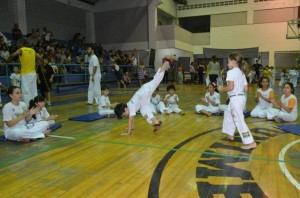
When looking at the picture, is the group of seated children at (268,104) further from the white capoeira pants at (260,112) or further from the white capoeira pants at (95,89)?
the white capoeira pants at (95,89)

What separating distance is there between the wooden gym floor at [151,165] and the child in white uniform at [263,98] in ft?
3.13

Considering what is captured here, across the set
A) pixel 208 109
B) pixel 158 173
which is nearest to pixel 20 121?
pixel 158 173

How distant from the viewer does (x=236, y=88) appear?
3746 mm

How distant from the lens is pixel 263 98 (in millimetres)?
5711

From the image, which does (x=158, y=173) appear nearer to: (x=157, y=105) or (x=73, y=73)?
(x=157, y=105)

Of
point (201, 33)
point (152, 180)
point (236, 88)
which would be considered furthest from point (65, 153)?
point (201, 33)

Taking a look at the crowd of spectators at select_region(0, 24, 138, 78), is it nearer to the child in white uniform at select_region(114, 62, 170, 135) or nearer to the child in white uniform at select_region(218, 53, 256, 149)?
the child in white uniform at select_region(114, 62, 170, 135)

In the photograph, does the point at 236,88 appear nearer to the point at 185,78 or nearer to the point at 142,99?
the point at 142,99

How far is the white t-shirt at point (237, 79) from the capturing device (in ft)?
12.1

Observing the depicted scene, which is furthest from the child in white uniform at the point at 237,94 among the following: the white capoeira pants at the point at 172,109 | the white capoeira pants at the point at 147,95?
the white capoeira pants at the point at 172,109

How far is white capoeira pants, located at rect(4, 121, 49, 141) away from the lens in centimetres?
411

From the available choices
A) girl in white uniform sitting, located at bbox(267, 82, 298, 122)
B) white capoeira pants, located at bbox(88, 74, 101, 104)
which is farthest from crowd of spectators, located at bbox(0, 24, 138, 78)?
girl in white uniform sitting, located at bbox(267, 82, 298, 122)

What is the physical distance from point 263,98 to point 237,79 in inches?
92.9

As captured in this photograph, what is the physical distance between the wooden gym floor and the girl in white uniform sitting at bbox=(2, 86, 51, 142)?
0.14 metres
